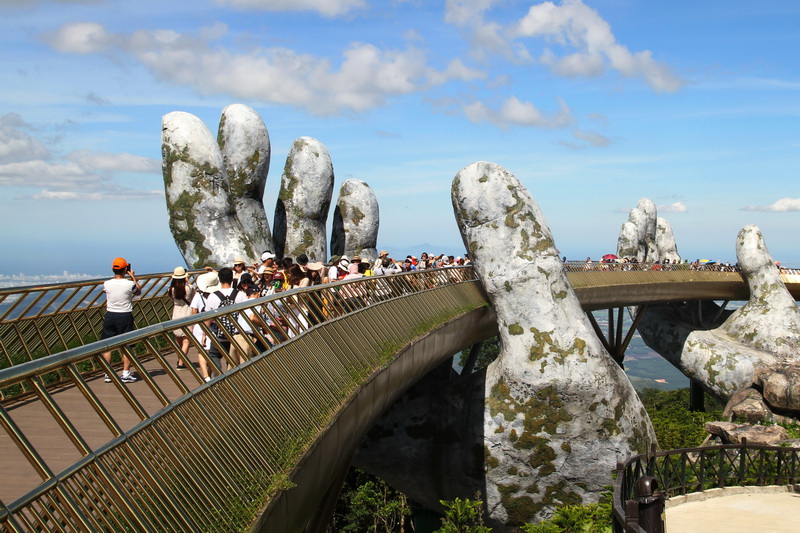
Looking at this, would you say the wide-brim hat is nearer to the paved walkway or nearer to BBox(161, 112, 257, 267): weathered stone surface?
the paved walkway

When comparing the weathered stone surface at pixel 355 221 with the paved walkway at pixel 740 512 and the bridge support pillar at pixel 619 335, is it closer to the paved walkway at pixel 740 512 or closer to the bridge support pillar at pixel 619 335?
the bridge support pillar at pixel 619 335

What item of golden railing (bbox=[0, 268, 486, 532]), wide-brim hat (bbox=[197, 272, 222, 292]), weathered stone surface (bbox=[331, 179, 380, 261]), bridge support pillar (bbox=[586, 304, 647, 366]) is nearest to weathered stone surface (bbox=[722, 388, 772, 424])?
bridge support pillar (bbox=[586, 304, 647, 366])

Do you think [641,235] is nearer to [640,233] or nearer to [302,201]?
[640,233]

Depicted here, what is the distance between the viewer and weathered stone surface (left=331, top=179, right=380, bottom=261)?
99.2ft

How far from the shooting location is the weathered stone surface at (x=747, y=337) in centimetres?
3241

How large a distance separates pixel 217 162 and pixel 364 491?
577 inches

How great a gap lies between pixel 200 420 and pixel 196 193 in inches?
714

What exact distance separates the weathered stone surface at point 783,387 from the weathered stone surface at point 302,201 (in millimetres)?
15128

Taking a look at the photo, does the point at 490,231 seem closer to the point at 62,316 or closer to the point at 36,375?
the point at 62,316

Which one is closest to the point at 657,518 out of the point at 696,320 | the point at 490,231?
the point at 490,231

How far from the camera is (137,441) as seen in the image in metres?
4.57

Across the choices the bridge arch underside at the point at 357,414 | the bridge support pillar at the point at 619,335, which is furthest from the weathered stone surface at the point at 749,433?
the bridge support pillar at the point at 619,335

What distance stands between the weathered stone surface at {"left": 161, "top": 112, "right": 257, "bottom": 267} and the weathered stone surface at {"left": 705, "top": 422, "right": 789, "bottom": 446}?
13349 mm

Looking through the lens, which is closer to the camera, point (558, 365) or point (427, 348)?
point (427, 348)
